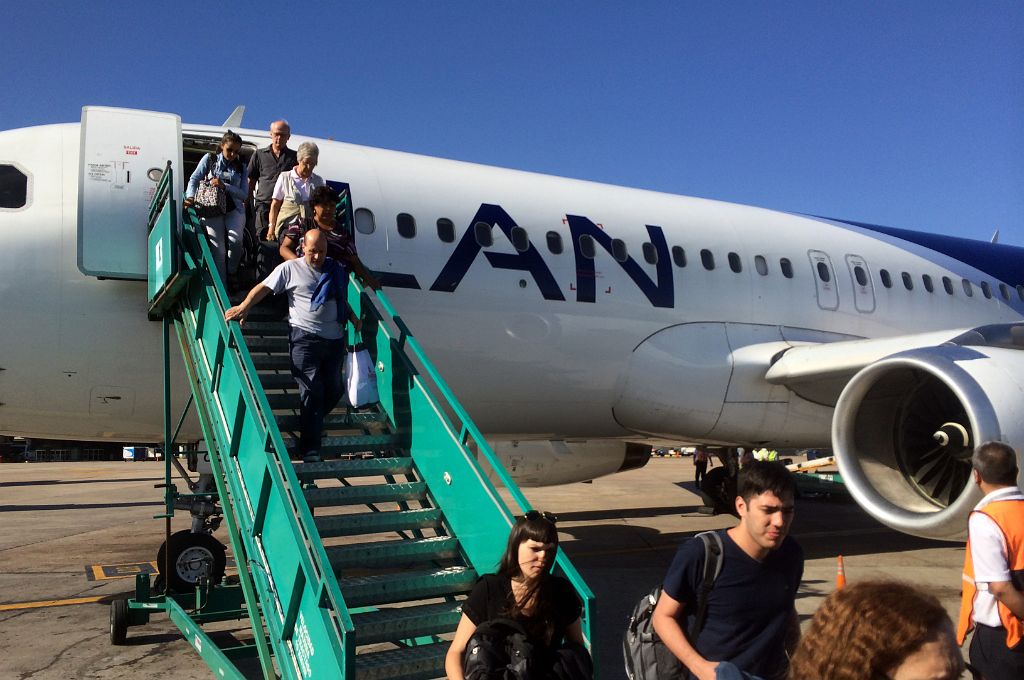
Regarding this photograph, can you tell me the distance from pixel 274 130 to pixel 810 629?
6135 millimetres

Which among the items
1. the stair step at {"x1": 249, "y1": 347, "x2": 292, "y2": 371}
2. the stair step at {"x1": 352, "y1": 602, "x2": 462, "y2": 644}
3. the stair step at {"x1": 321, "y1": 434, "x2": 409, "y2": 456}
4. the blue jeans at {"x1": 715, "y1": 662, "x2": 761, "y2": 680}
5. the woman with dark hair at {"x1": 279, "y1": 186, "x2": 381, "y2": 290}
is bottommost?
the stair step at {"x1": 352, "y1": 602, "x2": 462, "y2": 644}

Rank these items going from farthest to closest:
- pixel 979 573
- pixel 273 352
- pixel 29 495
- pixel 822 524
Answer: pixel 29 495
pixel 822 524
pixel 273 352
pixel 979 573

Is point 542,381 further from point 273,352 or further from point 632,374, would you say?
point 273,352

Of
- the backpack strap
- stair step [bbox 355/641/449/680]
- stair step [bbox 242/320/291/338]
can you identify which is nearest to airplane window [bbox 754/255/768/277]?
stair step [bbox 242/320/291/338]

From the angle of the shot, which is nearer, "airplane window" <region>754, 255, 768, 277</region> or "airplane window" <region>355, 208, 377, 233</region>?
"airplane window" <region>355, 208, 377, 233</region>

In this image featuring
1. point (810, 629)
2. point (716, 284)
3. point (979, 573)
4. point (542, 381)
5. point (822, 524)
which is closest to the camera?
point (810, 629)

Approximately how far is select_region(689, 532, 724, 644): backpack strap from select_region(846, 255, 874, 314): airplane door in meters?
8.34

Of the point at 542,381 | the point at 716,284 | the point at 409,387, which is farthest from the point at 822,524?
the point at 409,387

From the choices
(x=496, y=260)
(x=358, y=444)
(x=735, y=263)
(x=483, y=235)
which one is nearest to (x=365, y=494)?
(x=358, y=444)

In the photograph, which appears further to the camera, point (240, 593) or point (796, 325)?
point (796, 325)

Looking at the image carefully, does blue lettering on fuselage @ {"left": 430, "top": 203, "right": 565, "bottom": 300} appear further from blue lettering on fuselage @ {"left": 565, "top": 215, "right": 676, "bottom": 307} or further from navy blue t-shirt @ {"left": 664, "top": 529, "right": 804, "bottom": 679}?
navy blue t-shirt @ {"left": 664, "top": 529, "right": 804, "bottom": 679}

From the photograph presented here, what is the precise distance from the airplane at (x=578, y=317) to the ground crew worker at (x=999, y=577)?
2.86 meters

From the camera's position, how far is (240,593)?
6.62m

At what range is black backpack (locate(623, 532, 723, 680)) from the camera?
3006mm
